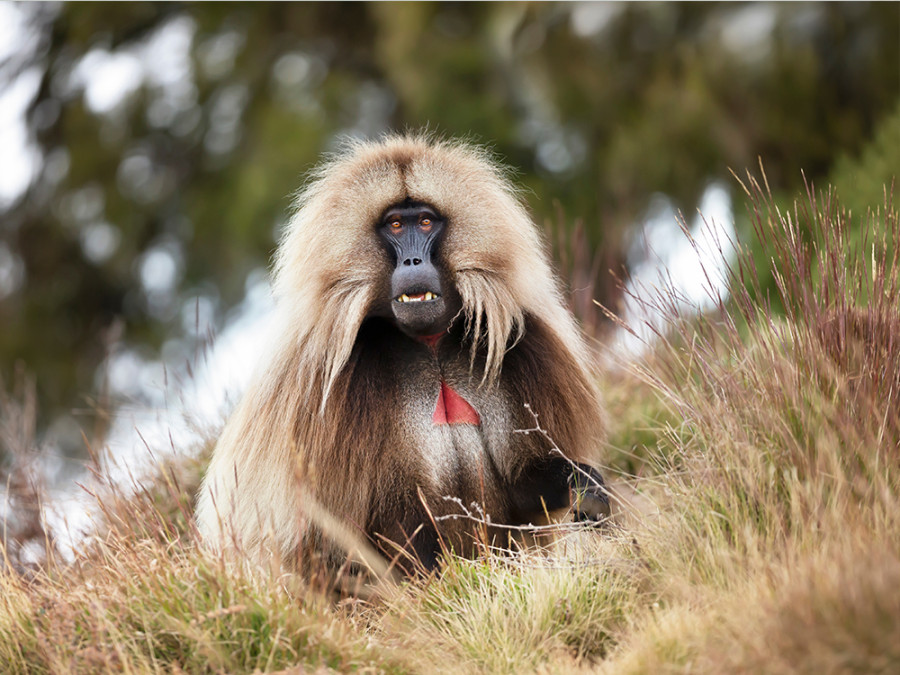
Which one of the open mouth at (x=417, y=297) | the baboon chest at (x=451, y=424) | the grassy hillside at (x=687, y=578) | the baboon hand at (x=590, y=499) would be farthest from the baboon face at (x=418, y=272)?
the grassy hillside at (x=687, y=578)

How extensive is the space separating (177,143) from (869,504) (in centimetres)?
1005

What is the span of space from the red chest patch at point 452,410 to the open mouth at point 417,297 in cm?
38

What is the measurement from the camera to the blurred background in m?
8.20

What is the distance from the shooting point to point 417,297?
3.72m

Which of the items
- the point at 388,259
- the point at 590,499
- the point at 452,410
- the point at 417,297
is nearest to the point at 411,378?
the point at 452,410

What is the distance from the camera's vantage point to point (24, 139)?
11.7 meters

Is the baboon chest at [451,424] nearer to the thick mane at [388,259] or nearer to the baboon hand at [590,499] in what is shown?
the thick mane at [388,259]

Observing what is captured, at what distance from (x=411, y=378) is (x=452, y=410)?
205 mm

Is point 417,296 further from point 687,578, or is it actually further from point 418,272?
point 687,578

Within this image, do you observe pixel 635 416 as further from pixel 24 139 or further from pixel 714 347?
pixel 24 139

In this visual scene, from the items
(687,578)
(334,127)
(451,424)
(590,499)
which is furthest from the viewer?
(334,127)

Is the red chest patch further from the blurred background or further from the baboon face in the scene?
the blurred background

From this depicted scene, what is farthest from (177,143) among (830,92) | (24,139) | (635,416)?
(635,416)

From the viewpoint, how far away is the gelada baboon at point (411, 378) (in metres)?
3.73
